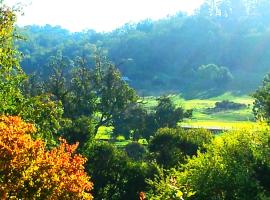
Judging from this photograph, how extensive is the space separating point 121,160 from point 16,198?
2979 centimetres

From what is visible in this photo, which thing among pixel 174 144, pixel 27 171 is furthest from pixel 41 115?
pixel 174 144

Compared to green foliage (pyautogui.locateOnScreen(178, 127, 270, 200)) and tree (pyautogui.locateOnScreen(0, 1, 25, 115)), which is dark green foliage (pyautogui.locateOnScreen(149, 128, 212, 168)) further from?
tree (pyautogui.locateOnScreen(0, 1, 25, 115))

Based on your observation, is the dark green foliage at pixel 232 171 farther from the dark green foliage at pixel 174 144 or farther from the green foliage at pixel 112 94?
the green foliage at pixel 112 94

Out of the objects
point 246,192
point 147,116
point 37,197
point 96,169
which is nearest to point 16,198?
point 37,197

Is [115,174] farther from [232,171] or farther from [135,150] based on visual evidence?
[135,150]

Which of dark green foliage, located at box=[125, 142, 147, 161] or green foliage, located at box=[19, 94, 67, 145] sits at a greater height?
green foliage, located at box=[19, 94, 67, 145]

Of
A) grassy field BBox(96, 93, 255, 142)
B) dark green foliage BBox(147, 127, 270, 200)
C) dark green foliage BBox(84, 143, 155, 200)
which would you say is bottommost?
dark green foliage BBox(84, 143, 155, 200)

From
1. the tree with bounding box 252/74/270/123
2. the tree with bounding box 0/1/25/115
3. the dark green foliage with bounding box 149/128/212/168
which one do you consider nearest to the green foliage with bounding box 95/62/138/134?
the tree with bounding box 252/74/270/123

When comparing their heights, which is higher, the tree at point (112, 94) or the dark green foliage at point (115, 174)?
the tree at point (112, 94)

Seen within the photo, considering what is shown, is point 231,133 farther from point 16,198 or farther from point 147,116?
point 147,116

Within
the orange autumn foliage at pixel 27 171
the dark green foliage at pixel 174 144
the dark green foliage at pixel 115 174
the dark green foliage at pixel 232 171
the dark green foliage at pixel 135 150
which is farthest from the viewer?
the dark green foliage at pixel 135 150

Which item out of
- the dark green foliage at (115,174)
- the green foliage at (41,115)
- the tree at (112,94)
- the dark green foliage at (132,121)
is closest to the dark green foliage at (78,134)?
the dark green foliage at (115,174)

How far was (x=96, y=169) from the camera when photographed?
4769 centimetres

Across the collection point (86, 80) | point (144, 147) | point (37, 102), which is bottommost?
point (144, 147)
